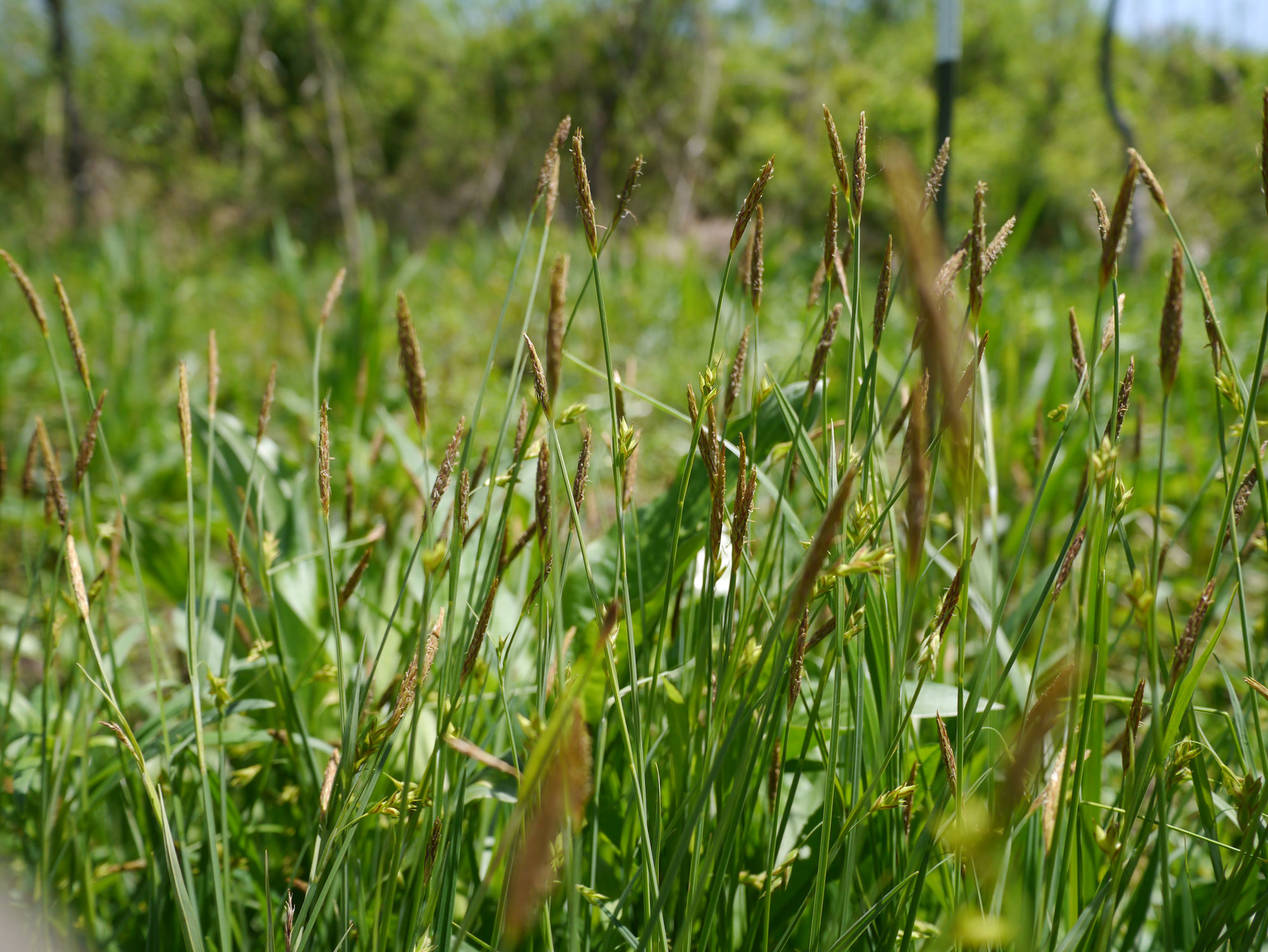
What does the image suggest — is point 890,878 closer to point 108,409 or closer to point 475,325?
point 108,409

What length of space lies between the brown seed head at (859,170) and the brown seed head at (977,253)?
2.2 inches

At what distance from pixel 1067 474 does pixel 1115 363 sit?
1.54m

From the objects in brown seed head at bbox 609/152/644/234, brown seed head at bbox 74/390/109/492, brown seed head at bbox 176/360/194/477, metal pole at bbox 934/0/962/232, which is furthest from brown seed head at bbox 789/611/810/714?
metal pole at bbox 934/0/962/232

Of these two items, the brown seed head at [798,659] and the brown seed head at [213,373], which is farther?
the brown seed head at [213,373]

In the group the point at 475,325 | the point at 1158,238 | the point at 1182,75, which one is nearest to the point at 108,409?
the point at 475,325

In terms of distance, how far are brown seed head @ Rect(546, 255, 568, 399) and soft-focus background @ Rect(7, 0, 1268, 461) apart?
6.14 feet

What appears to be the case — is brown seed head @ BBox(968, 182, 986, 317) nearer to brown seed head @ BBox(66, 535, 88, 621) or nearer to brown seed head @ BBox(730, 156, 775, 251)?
brown seed head @ BBox(730, 156, 775, 251)

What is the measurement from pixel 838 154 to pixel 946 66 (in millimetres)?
1373

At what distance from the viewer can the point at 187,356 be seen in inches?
121

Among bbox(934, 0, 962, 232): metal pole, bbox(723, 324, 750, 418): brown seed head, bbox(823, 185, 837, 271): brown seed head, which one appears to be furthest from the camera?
bbox(934, 0, 962, 232): metal pole

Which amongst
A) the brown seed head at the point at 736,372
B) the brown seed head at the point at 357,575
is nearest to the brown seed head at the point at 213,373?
the brown seed head at the point at 357,575

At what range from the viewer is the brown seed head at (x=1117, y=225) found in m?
0.34

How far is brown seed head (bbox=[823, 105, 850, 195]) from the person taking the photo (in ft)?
1.30

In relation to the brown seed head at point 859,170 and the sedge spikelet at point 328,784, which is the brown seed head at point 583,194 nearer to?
the brown seed head at point 859,170
